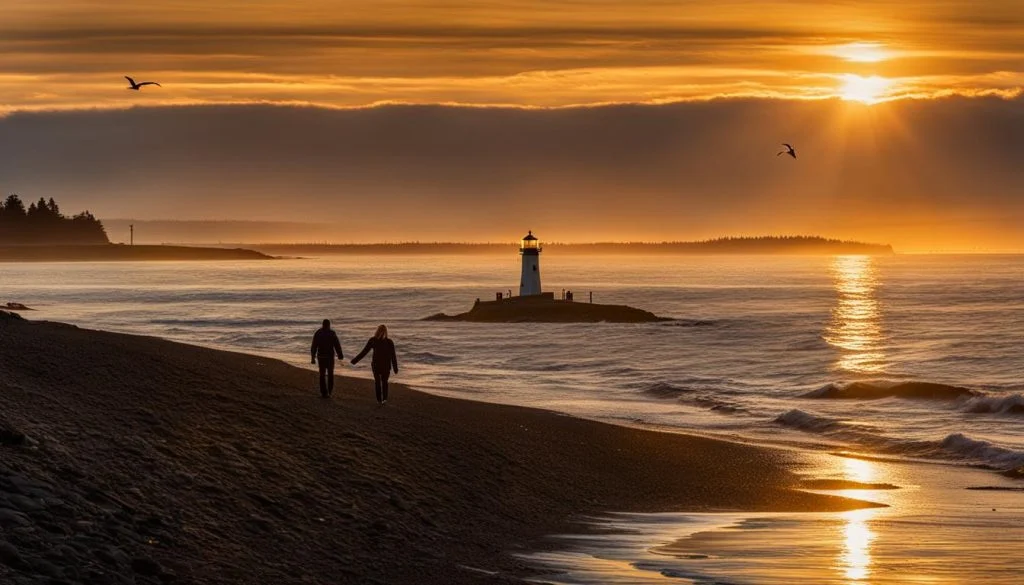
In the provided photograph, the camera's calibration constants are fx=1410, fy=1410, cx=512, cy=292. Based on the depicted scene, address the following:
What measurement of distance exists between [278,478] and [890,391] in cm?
2904

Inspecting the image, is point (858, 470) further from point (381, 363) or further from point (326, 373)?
point (326, 373)

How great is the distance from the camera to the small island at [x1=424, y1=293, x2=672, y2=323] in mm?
86062

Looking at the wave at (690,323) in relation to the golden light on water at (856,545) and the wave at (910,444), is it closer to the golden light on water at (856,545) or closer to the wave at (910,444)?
the wave at (910,444)

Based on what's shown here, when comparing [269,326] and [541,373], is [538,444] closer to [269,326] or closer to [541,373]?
[541,373]

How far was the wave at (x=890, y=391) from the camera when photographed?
40844 millimetres

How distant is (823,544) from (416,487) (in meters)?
5.07

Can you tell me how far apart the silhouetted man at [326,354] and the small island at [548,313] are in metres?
59.8

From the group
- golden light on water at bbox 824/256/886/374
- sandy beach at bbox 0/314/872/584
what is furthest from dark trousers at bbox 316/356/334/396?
golden light on water at bbox 824/256/886/374

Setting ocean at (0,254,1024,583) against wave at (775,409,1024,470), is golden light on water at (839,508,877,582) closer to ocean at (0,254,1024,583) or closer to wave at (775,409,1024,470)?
ocean at (0,254,1024,583)

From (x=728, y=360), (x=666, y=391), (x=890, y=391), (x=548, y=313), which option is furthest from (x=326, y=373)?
(x=548, y=313)

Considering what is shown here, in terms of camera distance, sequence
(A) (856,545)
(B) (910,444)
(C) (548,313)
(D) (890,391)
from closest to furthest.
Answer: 1. (A) (856,545)
2. (B) (910,444)
3. (D) (890,391)
4. (C) (548,313)

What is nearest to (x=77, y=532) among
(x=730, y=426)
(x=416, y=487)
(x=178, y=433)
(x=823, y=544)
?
(x=178, y=433)

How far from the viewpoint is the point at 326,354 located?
972 inches

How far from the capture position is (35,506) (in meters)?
12.5
